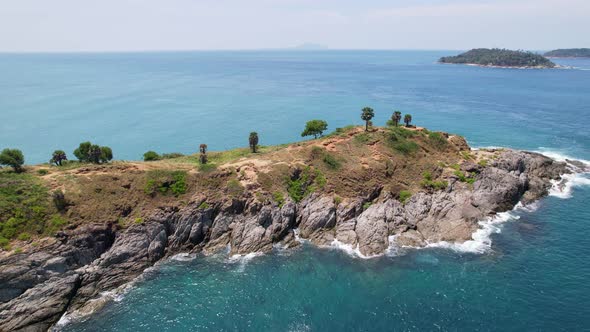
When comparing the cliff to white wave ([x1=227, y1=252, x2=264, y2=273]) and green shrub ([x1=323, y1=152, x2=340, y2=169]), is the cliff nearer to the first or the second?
green shrub ([x1=323, y1=152, x2=340, y2=169])

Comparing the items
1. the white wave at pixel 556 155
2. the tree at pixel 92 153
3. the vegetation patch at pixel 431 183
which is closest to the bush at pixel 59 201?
the tree at pixel 92 153

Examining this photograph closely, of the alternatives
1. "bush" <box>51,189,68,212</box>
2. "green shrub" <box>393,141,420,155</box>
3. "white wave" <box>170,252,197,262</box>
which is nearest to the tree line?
"green shrub" <box>393,141,420,155</box>

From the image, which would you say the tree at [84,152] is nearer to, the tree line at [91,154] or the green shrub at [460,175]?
the tree line at [91,154]

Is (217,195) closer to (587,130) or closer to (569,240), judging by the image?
(569,240)

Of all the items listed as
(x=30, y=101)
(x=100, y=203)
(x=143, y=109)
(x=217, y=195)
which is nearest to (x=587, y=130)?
(x=217, y=195)

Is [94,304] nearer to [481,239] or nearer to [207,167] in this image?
[207,167]

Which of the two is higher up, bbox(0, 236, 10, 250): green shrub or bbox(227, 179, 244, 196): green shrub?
Result: bbox(227, 179, 244, 196): green shrub
